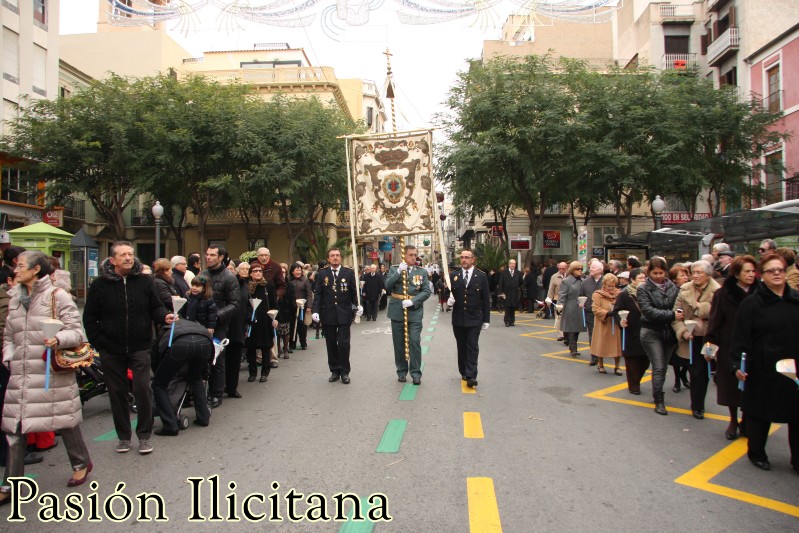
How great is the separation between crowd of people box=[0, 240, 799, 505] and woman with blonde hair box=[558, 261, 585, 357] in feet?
2.36

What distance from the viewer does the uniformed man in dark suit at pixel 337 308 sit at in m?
8.38

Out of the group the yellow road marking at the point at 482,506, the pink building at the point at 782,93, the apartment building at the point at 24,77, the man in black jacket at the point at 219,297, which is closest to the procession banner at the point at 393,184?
the man in black jacket at the point at 219,297

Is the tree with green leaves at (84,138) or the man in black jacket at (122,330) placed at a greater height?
the tree with green leaves at (84,138)

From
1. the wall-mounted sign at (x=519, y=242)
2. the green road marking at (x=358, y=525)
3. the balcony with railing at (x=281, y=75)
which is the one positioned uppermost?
the balcony with railing at (x=281, y=75)

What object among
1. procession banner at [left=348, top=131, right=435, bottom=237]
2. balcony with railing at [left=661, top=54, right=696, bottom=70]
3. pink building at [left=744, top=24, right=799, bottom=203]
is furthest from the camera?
balcony with railing at [left=661, top=54, right=696, bottom=70]

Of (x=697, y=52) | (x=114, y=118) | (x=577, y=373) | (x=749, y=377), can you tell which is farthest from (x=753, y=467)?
(x=697, y=52)

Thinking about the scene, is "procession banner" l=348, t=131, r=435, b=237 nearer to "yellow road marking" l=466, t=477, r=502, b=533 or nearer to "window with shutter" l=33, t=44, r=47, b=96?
"yellow road marking" l=466, t=477, r=502, b=533

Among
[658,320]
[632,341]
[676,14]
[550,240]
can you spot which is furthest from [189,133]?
[676,14]

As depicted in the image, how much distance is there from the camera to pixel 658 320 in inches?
268

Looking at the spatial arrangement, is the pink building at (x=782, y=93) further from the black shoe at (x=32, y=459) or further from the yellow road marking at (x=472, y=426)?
the black shoe at (x=32, y=459)

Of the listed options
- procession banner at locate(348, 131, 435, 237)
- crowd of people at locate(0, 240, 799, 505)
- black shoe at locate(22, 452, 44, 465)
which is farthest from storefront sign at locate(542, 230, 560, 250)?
black shoe at locate(22, 452, 44, 465)

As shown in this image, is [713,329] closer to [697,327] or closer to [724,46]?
[697,327]

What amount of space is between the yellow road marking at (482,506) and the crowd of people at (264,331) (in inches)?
99.7

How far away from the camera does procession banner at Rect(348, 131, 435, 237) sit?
949 cm
